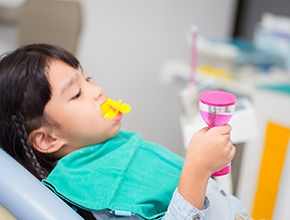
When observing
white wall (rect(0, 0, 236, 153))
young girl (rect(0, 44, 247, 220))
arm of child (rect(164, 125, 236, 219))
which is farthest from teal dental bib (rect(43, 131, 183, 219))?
white wall (rect(0, 0, 236, 153))

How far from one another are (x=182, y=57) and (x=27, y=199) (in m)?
1.91

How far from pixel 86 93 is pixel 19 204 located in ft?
0.93

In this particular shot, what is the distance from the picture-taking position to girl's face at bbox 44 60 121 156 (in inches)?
34.2

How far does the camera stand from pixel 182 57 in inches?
99.0

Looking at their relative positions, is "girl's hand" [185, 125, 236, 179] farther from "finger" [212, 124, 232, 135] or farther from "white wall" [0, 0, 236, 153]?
"white wall" [0, 0, 236, 153]

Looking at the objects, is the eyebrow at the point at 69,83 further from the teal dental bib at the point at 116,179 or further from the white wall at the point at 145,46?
the white wall at the point at 145,46

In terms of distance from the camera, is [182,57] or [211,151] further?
[182,57]

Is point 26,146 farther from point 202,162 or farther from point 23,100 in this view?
point 202,162

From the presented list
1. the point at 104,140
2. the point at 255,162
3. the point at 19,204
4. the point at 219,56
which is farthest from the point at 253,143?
the point at 19,204

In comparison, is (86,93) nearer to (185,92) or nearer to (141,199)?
(141,199)

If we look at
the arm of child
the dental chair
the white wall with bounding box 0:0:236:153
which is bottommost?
the white wall with bounding box 0:0:236:153

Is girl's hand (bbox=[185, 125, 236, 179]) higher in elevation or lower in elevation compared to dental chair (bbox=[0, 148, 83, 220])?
higher

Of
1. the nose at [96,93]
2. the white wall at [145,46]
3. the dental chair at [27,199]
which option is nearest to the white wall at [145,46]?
the white wall at [145,46]

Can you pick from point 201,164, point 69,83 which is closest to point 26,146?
point 69,83
